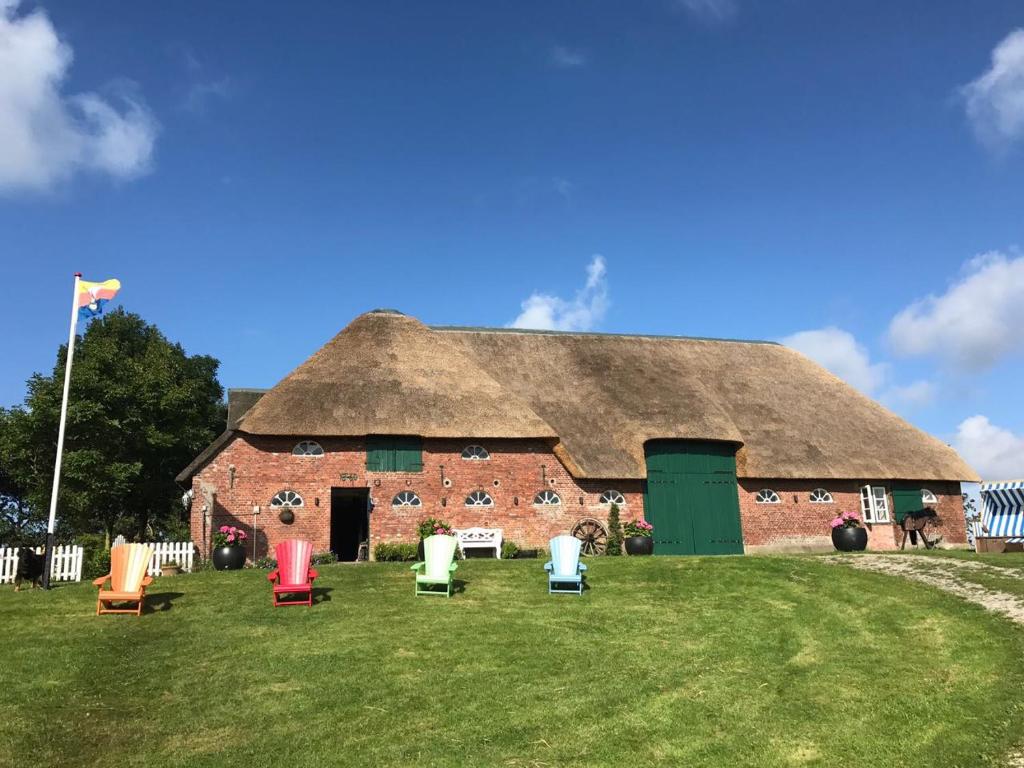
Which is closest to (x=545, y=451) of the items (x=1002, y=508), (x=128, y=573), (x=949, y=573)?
(x=949, y=573)

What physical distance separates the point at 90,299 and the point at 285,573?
22.8ft

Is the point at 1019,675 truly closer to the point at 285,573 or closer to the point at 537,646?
the point at 537,646

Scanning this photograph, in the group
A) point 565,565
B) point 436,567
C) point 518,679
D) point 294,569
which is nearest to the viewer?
point 518,679

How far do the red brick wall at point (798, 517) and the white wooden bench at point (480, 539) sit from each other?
724 centimetres

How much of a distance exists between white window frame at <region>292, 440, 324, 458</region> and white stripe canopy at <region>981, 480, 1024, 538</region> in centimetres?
1994

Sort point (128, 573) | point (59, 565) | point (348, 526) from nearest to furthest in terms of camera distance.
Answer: point (128, 573) < point (59, 565) < point (348, 526)

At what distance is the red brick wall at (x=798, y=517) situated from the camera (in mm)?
21017

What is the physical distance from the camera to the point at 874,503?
72.6ft

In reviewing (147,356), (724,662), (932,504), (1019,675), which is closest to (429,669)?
(724,662)

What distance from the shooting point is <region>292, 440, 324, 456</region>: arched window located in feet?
61.1

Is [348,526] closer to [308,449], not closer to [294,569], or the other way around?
[308,449]

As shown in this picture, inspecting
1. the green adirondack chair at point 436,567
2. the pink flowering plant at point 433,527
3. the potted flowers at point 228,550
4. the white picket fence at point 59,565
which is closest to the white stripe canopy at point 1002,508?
the pink flowering plant at point 433,527

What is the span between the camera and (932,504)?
22.7 metres

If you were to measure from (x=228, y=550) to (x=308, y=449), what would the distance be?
327 cm
